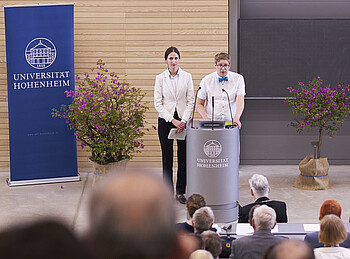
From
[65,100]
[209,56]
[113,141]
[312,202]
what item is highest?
[209,56]

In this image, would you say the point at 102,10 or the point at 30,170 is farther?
the point at 102,10

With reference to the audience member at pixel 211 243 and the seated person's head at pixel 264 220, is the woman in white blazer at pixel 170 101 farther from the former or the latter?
the audience member at pixel 211 243

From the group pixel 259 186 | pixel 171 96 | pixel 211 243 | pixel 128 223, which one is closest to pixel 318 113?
pixel 171 96

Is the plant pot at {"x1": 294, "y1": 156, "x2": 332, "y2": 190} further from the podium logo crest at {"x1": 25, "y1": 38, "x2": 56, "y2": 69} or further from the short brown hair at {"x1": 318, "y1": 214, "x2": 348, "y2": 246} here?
the short brown hair at {"x1": 318, "y1": 214, "x2": 348, "y2": 246}

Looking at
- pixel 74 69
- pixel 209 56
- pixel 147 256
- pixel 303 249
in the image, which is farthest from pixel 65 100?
pixel 147 256

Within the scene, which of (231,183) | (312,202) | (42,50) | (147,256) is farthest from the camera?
(42,50)

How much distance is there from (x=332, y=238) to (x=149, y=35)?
5.17 metres

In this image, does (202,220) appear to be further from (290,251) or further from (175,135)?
(175,135)

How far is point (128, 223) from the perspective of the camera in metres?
0.73

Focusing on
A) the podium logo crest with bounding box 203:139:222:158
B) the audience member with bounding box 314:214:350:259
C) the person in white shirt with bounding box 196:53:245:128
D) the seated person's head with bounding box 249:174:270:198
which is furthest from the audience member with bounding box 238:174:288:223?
the person in white shirt with bounding box 196:53:245:128

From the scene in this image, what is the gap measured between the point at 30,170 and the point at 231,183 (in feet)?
9.68

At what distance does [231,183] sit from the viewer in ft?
17.5

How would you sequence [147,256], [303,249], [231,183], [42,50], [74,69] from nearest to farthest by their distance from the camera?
[147,256], [303,249], [231,183], [42,50], [74,69]

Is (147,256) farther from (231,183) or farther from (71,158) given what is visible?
(71,158)
